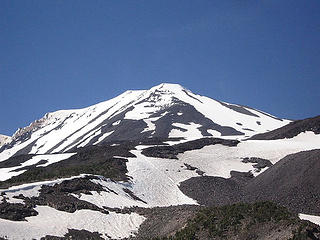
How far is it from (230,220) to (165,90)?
12980cm

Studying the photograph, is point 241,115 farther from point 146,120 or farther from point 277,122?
point 146,120

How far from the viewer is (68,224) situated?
2964 cm

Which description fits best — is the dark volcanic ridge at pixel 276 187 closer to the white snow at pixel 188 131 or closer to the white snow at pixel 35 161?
the white snow at pixel 35 161

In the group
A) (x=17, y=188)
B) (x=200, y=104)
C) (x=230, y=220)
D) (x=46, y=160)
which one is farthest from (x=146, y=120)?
(x=230, y=220)

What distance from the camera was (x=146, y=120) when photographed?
113 meters

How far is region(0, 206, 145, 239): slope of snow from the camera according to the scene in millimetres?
26641

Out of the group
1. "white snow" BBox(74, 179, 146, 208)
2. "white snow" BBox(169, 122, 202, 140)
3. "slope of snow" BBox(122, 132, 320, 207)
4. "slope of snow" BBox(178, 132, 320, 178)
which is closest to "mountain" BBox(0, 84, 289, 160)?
"white snow" BBox(169, 122, 202, 140)

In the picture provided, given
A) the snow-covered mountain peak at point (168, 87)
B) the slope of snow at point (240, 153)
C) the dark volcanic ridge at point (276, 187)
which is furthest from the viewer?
the snow-covered mountain peak at point (168, 87)

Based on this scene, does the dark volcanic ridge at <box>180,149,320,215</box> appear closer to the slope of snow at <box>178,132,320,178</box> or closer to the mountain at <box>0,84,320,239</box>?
the mountain at <box>0,84,320,239</box>

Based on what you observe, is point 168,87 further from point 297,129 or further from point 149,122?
point 297,129

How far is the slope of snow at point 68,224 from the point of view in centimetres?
2664

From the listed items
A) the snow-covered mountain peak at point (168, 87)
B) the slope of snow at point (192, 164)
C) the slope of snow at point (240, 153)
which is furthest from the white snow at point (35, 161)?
the snow-covered mountain peak at point (168, 87)

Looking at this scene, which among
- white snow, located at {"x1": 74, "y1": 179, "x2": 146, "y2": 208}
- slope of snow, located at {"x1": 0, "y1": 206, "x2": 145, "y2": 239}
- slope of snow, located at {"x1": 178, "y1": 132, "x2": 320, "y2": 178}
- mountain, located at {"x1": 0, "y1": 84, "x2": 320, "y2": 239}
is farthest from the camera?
slope of snow, located at {"x1": 178, "y1": 132, "x2": 320, "y2": 178}

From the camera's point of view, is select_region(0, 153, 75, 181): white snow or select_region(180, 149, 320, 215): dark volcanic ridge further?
select_region(0, 153, 75, 181): white snow
